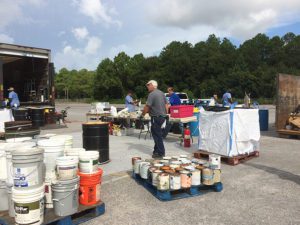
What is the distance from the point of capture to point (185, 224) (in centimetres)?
415

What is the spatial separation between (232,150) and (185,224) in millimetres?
3531

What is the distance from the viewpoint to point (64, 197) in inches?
157

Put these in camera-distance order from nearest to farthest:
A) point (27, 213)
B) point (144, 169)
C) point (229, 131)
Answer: point (27, 213) < point (144, 169) < point (229, 131)

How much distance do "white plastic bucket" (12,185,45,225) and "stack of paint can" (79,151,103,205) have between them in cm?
75

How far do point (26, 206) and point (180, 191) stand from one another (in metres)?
2.65

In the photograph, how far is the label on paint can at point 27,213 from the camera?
3.63 meters

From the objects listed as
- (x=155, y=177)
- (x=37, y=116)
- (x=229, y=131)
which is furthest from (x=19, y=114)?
(x=155, y=177)

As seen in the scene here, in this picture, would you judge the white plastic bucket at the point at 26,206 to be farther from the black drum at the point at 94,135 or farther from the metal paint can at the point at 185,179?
the black drum at the point at 94,135

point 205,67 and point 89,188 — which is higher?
point 205,67

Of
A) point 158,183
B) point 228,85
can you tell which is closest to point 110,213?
point 158,183

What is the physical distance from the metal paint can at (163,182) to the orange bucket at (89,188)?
1.07m

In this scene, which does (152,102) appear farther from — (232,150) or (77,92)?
(77,92)

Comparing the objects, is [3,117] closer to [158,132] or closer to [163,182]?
[158,132]

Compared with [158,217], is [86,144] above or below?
above
